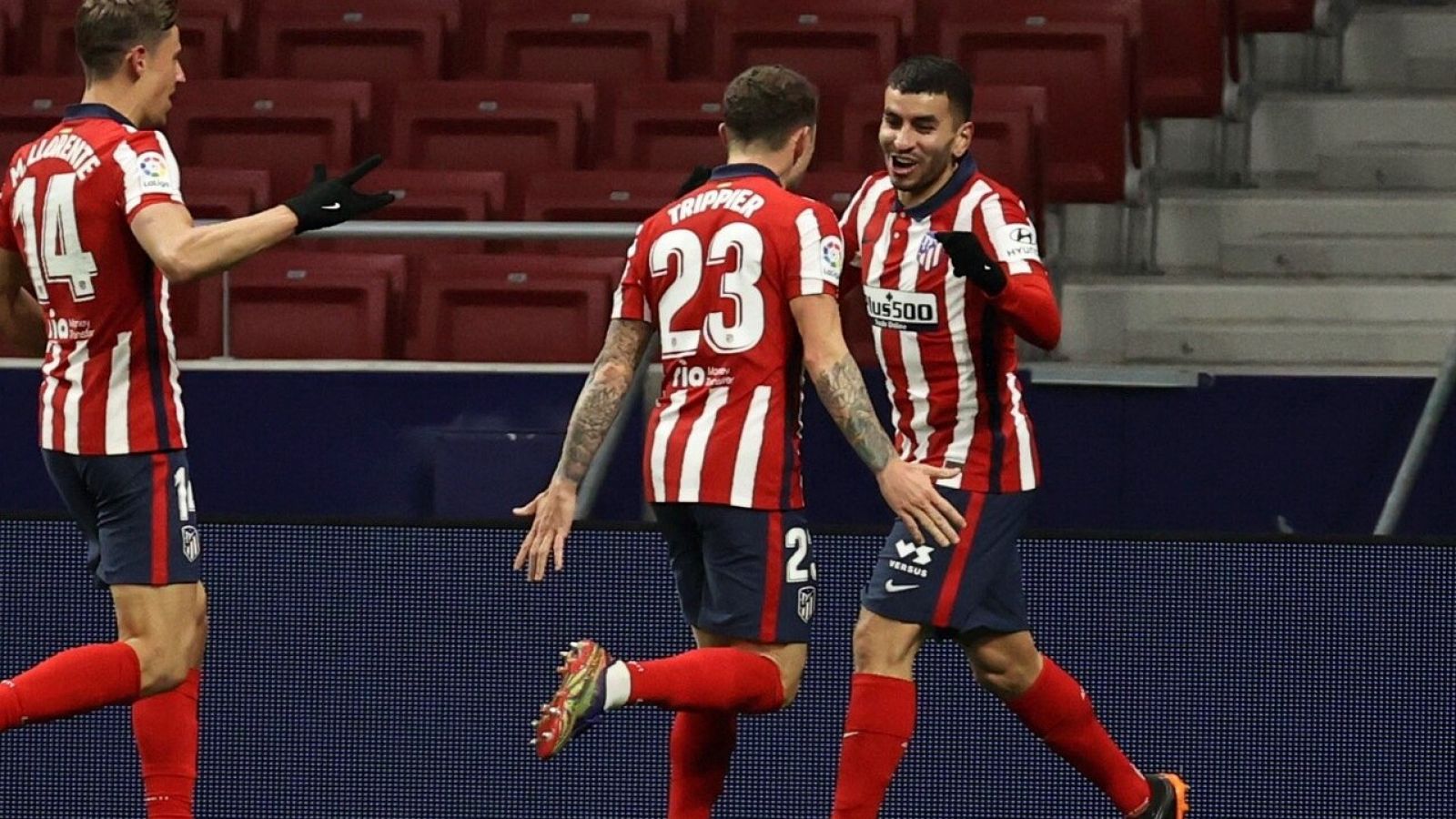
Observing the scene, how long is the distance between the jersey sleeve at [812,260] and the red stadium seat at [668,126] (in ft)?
11.3

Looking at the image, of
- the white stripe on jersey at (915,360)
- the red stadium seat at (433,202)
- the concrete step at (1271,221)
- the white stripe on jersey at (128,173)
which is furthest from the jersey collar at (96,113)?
the concrete step at (1271,221)

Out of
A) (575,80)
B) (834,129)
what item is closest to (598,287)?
(834,129)

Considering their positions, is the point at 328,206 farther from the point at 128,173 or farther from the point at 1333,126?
the point at 1333,126

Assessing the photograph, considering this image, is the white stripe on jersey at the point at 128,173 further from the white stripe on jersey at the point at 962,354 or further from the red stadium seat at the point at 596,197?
the red stadium seat at the point at 596,197

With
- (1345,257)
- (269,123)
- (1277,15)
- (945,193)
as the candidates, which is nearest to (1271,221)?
(1345,257)

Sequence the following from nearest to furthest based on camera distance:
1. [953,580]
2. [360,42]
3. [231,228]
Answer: [231,228], [953,580], [360,42]

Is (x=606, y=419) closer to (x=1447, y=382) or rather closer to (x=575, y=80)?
(x=1447, y=382)

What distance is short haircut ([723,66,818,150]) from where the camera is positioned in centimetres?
482

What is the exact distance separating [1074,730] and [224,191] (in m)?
3.69

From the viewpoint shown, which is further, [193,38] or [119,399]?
[193,38]

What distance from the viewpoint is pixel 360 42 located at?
904cm

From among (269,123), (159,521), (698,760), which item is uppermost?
(269,123)

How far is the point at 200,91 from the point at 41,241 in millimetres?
3733

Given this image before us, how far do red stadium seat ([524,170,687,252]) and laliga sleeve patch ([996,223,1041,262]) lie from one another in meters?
2.82
